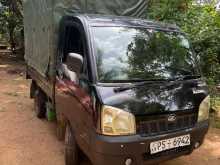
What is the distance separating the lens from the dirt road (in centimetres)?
505

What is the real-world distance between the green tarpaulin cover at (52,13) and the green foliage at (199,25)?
1.06 m

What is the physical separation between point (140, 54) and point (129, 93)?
2.63 ft

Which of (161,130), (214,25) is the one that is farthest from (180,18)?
(161,130)

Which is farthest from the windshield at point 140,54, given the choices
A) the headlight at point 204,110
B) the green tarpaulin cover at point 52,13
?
the green tarpaulin cover at point 52,13

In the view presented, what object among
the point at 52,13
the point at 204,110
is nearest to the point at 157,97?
the point at 204,110

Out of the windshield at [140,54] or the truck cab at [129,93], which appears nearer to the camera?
the truck cab at [129,93]

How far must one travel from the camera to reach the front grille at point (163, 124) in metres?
3.64

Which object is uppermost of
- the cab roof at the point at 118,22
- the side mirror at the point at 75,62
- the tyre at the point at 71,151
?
the cab roof at the point at 118,22

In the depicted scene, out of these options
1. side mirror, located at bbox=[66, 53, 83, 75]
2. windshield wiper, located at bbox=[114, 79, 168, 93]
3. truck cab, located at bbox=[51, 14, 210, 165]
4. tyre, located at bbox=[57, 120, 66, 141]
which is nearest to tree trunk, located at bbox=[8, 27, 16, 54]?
tyre, located at bbox=[57, 120, 66, 141]

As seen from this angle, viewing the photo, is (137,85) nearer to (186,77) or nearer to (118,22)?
(186,77)

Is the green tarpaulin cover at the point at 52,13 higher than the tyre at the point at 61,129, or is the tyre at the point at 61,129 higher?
the green tarpaulin cover at the point at 52,13

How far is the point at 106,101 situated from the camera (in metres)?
3.55

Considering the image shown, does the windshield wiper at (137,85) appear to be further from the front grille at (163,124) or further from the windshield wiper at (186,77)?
the front grille at (163,124)

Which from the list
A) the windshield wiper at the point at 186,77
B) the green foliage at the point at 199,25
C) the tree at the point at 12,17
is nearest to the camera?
the windshield wiper at the point at 186,77
